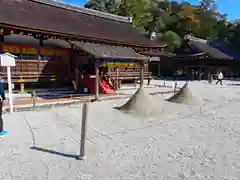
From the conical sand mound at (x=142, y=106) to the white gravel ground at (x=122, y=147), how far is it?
1.36 feet

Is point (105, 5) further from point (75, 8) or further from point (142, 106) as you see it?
point (142, 106)

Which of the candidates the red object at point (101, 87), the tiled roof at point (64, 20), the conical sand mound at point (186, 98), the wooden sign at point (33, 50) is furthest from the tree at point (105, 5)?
the conical sand mound at point (186, 98)

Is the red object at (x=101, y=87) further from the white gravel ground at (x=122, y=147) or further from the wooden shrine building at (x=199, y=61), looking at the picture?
the wooden shrine building at (x=199, y=61)

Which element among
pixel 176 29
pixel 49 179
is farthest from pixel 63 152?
pixel 176 29

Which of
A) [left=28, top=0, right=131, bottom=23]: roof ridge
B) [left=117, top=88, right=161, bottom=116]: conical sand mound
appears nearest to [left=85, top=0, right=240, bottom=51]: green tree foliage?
[left=28, top=0, right=131, bottom=23]: roof ridge

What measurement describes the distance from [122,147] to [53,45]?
943cm

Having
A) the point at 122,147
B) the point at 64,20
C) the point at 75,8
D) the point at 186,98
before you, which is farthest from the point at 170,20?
the point at 122,147

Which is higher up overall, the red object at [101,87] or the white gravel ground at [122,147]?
the red object at [101,87]

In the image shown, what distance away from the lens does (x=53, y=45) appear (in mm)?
13156

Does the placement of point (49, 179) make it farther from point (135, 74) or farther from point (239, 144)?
point (135, 74)

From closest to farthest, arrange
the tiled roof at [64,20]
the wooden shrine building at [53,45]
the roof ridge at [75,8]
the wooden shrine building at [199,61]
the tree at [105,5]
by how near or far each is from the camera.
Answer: the wooden shrine building at [53,45]
the tiled roof at [64,20]
the roof ridge at [75,8]
the wooden shrine building at [199,61]
the tree at [105,5]

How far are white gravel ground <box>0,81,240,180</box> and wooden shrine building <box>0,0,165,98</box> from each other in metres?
4.01

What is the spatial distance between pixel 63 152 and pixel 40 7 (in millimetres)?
12577

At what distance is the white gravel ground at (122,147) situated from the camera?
4.09m
